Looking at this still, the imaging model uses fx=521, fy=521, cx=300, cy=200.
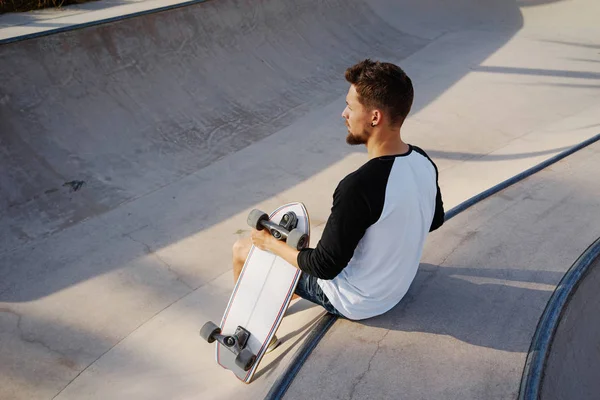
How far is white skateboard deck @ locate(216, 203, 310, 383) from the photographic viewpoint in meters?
2.72

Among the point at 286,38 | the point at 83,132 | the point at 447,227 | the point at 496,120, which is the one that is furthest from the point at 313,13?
the point at 447,227

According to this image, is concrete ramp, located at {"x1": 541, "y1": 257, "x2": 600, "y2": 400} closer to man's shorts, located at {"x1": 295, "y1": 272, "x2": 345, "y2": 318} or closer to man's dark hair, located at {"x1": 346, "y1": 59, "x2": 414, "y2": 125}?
man's shorts, located at {"x1": 295, "y1": 272, "x2": 345, "y2": 318}

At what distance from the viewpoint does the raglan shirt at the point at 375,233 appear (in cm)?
204

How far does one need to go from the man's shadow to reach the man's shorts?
18cm

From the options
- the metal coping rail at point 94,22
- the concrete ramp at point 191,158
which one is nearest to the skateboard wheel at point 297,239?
the concrete ramp at point 191,158

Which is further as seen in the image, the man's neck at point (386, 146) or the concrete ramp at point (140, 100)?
the concrete ramp at point (140, 100)

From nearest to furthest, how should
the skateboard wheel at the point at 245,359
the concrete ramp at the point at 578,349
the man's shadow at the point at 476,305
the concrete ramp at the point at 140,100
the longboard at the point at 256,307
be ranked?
the concrete ramp at the point at 578,349 → the man's shadow at the point at 476,305 → the skateboard wheel at the point at 245,359 → the longboard at the point at 256,307 → the concrete ramp at the point at 140,100

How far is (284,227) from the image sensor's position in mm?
2682

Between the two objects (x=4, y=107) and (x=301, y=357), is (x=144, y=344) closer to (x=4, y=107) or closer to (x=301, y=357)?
(x=301, y=357)

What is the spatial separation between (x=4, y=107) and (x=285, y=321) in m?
4.26

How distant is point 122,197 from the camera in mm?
5223

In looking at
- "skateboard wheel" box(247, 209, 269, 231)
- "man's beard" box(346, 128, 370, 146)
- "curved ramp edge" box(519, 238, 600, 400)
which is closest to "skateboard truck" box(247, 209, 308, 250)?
"skateboard wheel" box(247, 209, 269, 231)

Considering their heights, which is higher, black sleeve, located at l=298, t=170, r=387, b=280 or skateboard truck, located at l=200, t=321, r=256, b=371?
black sleeve, located at l=298, t=170, r=387, b=280

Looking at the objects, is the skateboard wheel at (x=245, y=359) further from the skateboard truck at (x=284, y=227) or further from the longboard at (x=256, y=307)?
the skateboard truck at (x=284, y=227)
